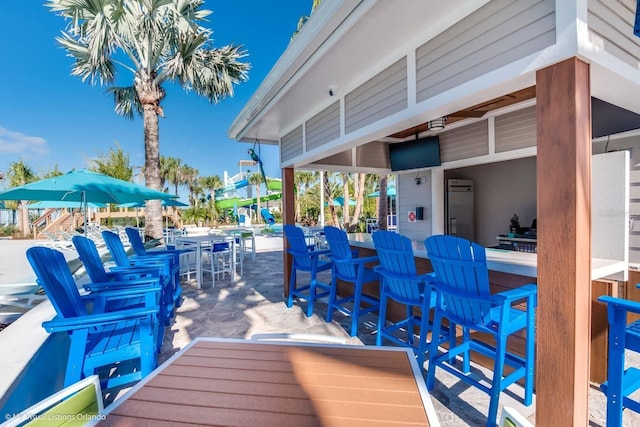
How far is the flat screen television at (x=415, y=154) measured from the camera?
5.25 metres

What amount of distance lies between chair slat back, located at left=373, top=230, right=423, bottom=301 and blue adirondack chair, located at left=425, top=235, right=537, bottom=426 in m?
0.34

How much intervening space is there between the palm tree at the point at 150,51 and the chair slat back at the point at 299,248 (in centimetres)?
537

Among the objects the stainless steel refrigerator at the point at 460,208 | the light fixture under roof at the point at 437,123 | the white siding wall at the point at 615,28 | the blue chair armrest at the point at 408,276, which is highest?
the light fixture under roof at the point at 437,123

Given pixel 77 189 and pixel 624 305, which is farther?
pixel 77 189

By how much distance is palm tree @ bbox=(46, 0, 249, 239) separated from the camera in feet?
21.4

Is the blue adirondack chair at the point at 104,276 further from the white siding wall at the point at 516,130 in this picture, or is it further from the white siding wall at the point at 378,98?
the white siding wall at the point at 516,130

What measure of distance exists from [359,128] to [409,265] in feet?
4.88

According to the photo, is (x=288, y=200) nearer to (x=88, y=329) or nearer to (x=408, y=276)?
(x=408, y=276)

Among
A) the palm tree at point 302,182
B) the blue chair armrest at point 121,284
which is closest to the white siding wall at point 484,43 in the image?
the blue chair armrest at point 121,284

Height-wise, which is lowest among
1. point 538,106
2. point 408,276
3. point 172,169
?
point 408,276

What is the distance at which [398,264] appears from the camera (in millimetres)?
2623

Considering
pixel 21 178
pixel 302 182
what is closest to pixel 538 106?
pixel 302 182

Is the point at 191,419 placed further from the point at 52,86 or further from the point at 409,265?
the point at 52,86

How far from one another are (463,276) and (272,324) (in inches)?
103
